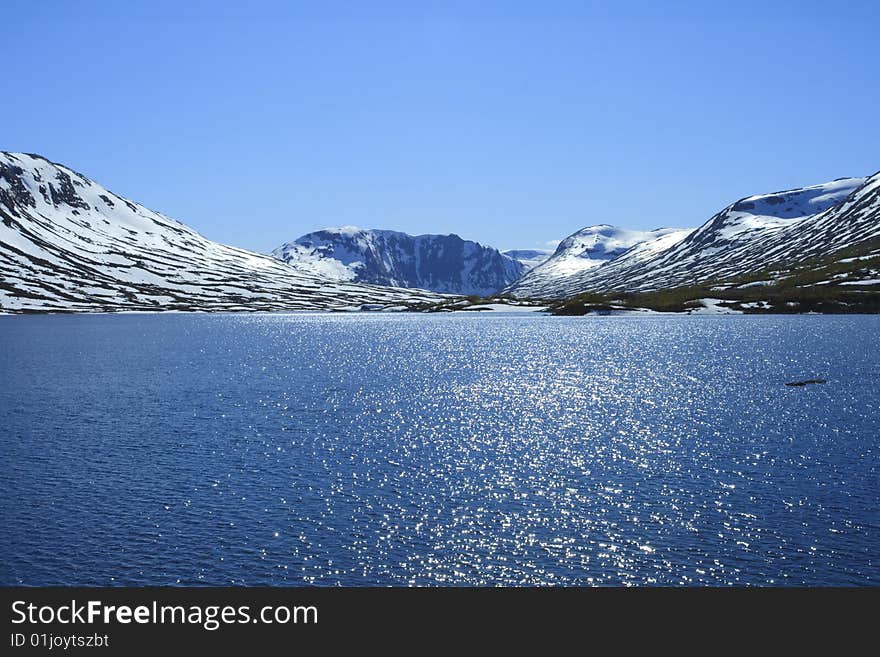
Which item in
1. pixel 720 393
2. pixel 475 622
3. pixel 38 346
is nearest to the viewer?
pixel 475 622

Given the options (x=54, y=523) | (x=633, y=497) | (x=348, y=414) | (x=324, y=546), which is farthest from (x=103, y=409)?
(x=633, y=497)

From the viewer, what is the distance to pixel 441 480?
166ft

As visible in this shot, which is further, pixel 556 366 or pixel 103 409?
pixel 556 366

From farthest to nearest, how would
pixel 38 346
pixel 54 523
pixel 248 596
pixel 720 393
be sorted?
pixel 38 346 < pixel 720 393 < pixel 54 523 < pixel 248 596

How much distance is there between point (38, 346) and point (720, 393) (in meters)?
136

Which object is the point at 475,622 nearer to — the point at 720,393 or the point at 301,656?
the point at 301,656

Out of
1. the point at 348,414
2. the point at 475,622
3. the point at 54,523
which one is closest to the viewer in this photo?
the point at 475,622

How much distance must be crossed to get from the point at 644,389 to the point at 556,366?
2962 cm

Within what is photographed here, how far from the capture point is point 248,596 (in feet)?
107

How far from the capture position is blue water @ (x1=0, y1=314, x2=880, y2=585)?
35.8 meters

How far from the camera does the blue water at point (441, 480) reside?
117 ft

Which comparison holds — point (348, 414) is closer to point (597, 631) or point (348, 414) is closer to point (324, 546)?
point (324, 546)

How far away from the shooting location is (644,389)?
95.4m

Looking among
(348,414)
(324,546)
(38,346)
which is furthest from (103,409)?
(38,346)
